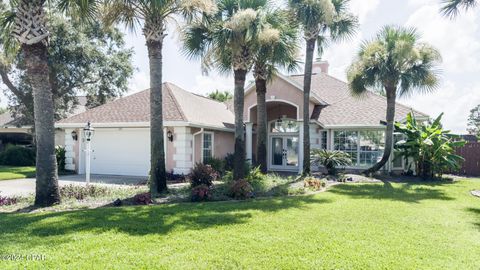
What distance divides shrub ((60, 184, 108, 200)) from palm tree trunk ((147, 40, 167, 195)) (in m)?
1.75

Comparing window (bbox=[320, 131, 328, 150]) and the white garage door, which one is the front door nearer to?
window (bbox=[320, 131, 328, 150])

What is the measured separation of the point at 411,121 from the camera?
61.8ft

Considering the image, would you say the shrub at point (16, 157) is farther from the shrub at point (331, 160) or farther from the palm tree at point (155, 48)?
the shrub at point (331, 160)

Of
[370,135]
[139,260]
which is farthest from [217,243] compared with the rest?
[370,135]

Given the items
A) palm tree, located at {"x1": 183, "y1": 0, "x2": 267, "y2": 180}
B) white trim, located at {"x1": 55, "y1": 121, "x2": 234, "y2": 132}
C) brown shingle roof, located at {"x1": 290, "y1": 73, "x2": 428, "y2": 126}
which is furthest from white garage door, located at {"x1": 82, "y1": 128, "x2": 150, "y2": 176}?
brown shingle roof, located at {"x1": 290, "y1": 73, "x2": 428, "y2": 126}

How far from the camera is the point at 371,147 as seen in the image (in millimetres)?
21234

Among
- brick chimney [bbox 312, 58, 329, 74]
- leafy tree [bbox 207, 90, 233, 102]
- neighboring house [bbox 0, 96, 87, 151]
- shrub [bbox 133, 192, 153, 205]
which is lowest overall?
shrub [bbox 133, 192, 153, 205]

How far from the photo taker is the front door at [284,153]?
78.3ft

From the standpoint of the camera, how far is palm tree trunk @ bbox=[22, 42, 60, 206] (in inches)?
381

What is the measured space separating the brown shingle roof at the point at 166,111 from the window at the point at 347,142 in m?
6.84

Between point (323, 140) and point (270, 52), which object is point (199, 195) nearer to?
point (270, 52)

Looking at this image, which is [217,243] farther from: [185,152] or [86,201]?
[185,152]

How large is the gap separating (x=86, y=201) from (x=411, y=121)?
16.5 m

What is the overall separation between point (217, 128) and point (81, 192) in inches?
376
